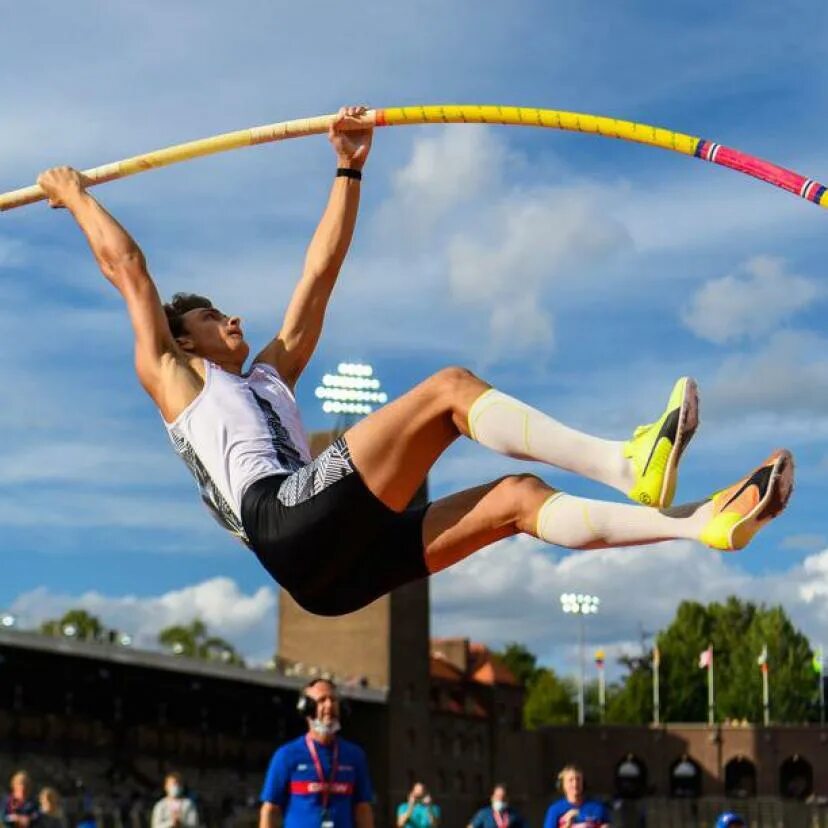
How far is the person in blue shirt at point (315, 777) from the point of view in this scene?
9.19 metres

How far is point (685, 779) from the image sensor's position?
71.4 m

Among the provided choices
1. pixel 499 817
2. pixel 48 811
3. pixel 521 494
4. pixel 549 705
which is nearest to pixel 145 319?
pixel 521 494

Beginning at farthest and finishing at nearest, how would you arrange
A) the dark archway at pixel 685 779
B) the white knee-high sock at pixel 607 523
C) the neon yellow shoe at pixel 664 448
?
the dark archway at pixel 685 779
the white knee-high sock at pixel 607 523
the neon yellow shoe at pixel 664 448

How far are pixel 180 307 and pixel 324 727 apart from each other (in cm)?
323

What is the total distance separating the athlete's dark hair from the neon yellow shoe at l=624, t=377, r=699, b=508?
2376 mm

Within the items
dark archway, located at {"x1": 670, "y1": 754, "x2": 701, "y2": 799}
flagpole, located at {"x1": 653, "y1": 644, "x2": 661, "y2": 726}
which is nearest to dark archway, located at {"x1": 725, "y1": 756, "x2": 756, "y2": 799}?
dark archway, located at {"x1": 670, "y1": 754, "x2": 701, "y2": 799}

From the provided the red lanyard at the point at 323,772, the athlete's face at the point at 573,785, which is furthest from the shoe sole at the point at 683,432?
the athlete's face at the point at 573,785

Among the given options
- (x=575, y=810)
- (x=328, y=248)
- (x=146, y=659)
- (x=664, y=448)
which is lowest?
(x=575, y=810)

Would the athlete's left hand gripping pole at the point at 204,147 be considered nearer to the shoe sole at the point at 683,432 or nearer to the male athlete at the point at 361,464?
the male athlete at the point at 361,464

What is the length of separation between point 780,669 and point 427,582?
955 inches

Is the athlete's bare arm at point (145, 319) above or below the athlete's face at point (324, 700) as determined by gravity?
above

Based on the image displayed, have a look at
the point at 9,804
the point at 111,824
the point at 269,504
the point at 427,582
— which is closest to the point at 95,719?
the point at 111,824

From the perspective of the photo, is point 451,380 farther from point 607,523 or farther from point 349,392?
point 349,392

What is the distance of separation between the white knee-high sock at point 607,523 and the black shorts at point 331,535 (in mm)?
642
